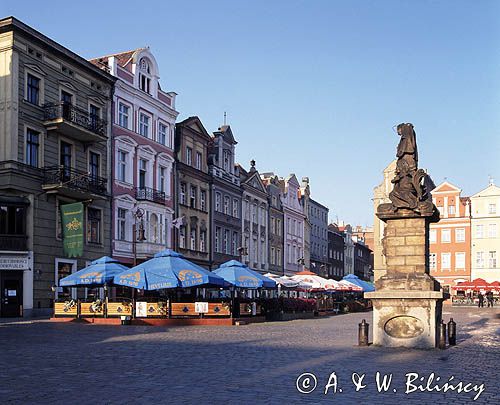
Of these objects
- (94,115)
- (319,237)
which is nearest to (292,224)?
(319,237)

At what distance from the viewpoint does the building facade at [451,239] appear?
277 ft

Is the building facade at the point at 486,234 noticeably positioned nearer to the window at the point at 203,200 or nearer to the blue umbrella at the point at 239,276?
the window at the point at 203,200

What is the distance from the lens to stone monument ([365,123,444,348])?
1739 centimetres

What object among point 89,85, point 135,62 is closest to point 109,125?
point 89,85

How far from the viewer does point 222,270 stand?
107 ft

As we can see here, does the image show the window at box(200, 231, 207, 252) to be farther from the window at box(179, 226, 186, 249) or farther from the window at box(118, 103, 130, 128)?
the window at box(118, 103, 130, 128)

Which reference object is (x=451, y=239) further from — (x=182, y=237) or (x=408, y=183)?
(x=408, y=183)

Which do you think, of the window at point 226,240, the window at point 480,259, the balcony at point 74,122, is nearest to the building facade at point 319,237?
the window at point 480,259

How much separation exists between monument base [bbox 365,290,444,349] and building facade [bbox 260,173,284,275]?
171 feet

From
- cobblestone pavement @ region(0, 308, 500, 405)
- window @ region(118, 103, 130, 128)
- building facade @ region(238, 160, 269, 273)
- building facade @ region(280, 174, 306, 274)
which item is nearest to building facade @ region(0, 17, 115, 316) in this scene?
window @ region(118, 103, 130, 128)

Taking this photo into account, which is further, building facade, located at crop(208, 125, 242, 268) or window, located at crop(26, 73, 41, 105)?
building facade, located at crop(208, 125, 242, 268)

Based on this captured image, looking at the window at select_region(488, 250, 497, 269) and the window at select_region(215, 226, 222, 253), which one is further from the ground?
the window at select_region(215, 226, 222, 253)

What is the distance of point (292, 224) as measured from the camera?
78.4 meters

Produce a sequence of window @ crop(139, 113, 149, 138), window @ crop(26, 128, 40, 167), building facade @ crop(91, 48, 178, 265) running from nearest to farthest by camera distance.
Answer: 1. window @ crop(26, 128, 40, 167)
2. building facade @ crop(91, 48, 178, 265)
3. window @ crop(139, 113, 149, 138)
